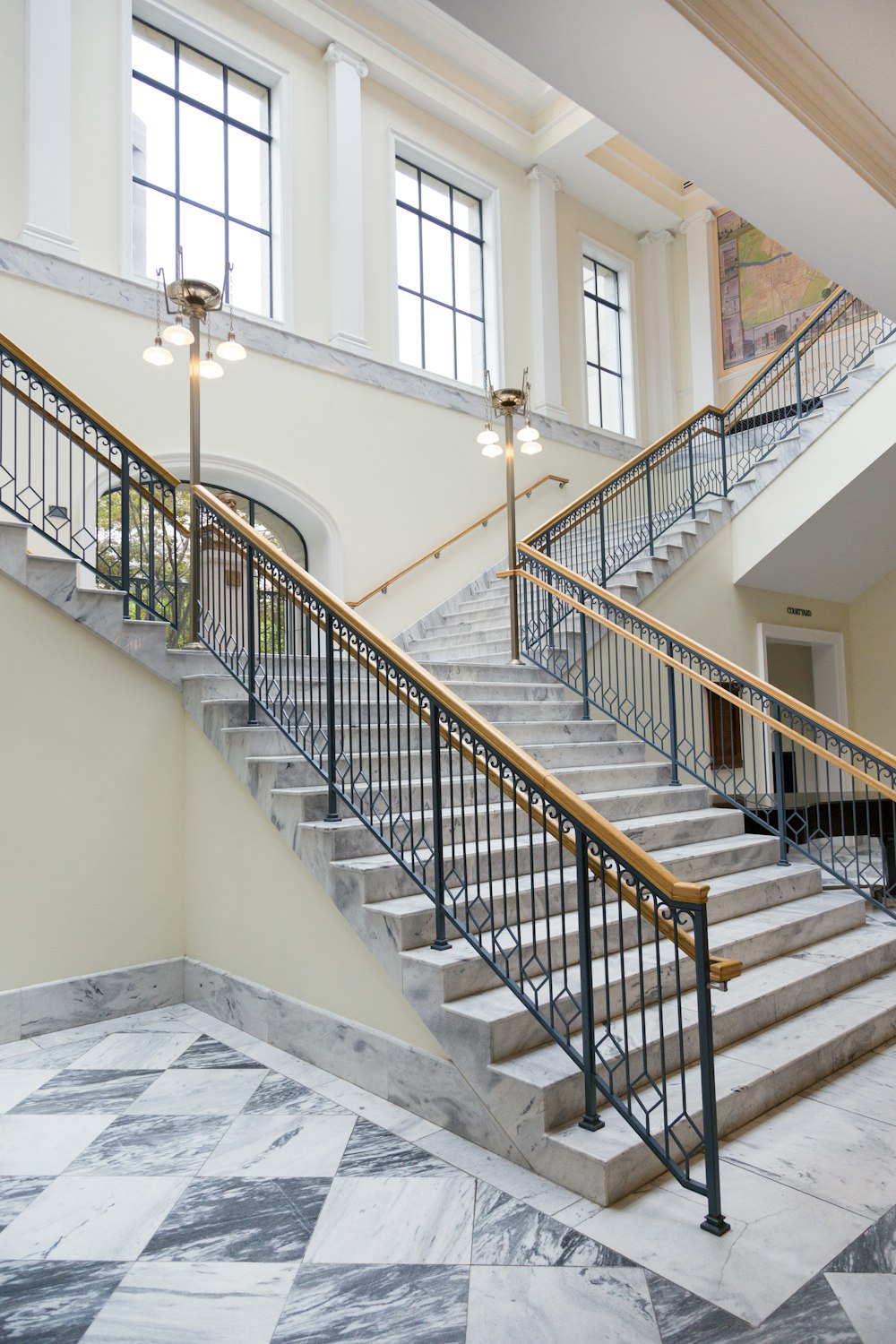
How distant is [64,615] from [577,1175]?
3930mm

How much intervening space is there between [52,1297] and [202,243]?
9.67 meters

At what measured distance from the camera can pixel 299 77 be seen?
1025 centimetres

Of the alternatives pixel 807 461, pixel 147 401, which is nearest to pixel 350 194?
pixel 147 401

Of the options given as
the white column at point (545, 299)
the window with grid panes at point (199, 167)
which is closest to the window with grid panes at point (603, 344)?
the white column at point (545, 299)

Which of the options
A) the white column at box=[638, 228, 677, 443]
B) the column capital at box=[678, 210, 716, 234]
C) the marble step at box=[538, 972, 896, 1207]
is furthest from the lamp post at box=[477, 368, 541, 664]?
the column capital at box=[678, 210, 716, 234]

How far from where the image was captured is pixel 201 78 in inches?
385

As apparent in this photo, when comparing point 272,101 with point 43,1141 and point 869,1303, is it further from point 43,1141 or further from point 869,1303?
point 869,1303

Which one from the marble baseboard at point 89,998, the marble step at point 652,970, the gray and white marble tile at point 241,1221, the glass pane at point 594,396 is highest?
the glass pane at point 594,396

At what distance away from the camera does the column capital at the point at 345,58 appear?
10.3 metres

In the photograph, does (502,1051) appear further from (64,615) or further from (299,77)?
(299,77)

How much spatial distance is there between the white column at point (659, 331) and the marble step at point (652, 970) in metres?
10.5

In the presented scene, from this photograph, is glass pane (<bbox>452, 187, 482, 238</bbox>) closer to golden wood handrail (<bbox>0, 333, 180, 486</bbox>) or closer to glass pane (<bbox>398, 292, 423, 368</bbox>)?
glass pane (<bbox>398, 292, 423, 368</bbox>)

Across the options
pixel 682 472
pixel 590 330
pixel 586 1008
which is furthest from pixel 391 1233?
pixel 590 330

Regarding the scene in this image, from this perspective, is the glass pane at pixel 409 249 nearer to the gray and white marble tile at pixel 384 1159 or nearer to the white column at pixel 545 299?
the white column at pixel 545 299
